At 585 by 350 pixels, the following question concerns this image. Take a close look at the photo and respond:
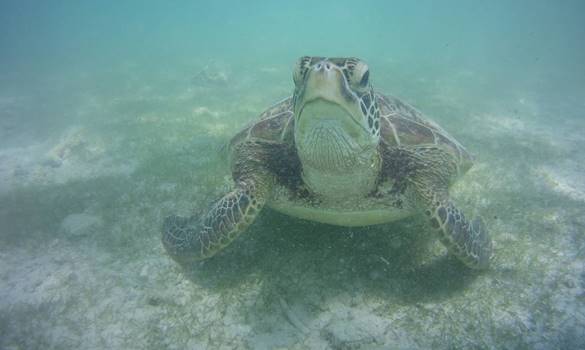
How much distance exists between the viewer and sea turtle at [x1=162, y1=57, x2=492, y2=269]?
6.99 ft

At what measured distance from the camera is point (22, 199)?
195 inches

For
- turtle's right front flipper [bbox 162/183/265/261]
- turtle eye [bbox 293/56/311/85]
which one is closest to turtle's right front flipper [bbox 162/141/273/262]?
turtle's right front flipper [bbox 162/183/265/261]

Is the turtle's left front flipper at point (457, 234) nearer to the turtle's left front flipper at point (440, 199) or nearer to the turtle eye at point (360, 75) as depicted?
the turtle's left front flipper at point (440, 199)

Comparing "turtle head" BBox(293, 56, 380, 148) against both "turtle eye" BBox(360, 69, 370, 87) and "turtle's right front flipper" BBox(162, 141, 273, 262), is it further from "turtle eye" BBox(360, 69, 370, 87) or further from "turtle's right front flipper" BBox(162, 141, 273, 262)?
"turtle's right front flipper" BBox(162, 141, 273, 262)

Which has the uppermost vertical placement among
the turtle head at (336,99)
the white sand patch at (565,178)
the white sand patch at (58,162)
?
the turtle head at (336,99)

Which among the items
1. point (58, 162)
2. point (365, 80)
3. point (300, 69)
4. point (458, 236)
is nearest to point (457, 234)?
point (458, 236)

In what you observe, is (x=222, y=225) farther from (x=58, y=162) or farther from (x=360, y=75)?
(x=58, y=162)

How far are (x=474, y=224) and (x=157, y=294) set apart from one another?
3218 millimetres

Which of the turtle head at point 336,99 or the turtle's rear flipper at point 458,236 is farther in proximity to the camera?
the turtle's rear flipper at point 458,236

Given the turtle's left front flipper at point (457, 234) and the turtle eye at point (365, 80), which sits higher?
the turtle eye at point (365, 80)

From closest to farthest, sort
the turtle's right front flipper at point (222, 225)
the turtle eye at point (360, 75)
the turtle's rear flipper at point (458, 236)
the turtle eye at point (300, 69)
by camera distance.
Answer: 1. the turtle eye at point (360, 75)
2. the turtle eye at point (300, 69)
3. the turtle's rear flipper at point (458, 236)
4. the turtle's right front flipper at point (222, 225)

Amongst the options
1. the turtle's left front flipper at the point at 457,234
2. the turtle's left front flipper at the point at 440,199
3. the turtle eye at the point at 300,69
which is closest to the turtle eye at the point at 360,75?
the turtle eye at the point at 300,69

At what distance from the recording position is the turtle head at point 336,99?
1.93 meters

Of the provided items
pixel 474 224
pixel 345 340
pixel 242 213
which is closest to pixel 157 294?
pixel 242 213
